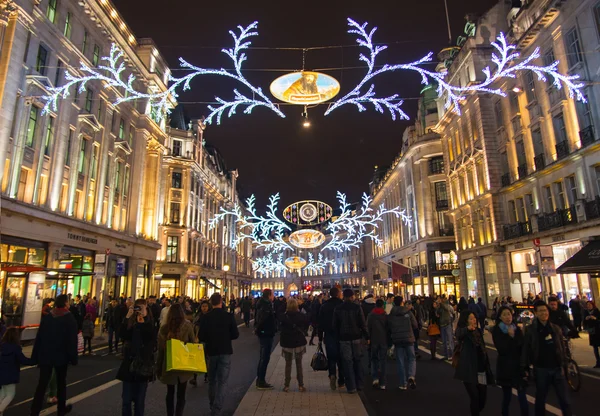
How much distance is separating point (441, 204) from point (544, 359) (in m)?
42.3

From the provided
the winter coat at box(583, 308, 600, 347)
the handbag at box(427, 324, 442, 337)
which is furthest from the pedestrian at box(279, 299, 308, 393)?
the winter coat at box(583, 308, 600, 347)

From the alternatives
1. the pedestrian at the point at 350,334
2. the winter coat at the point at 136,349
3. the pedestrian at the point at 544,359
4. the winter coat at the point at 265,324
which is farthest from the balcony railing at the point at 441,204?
the winter coat at the point at 136,349

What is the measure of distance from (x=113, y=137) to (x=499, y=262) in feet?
96.8

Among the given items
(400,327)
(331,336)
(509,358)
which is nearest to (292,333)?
(331,336)

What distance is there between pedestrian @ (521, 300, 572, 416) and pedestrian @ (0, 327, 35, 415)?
282 inches

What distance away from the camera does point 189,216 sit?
46781mm

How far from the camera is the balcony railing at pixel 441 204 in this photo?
45.8 m

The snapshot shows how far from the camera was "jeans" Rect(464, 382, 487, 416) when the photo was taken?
20.1 ft

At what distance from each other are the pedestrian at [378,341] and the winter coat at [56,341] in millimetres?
5780

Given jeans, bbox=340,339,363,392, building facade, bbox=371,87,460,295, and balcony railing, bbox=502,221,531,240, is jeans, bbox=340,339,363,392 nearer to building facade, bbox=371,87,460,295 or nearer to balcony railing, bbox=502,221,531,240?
balcony railing, bbox=502,221,531,240

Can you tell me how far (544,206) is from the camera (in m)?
25.0

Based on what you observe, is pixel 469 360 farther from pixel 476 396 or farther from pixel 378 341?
pixel 378 341

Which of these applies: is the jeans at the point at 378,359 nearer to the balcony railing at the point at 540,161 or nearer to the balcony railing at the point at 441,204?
the balcony railing at the point at 540,161

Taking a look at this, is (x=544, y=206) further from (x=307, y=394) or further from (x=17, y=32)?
(x=17, y=32)
